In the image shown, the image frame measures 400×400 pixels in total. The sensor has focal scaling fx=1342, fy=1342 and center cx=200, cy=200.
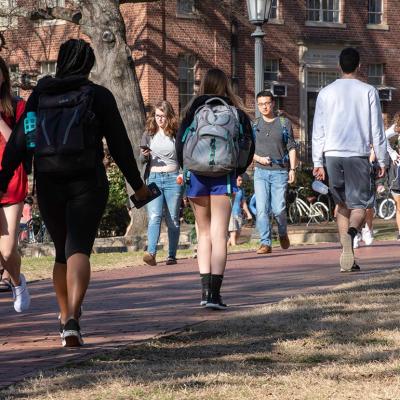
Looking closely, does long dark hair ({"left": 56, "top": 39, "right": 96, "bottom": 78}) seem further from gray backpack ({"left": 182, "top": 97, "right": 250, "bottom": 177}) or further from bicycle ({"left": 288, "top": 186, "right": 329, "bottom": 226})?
bicycle ({"left": 288, "top": 186, "right": 329, "bottom": 226})

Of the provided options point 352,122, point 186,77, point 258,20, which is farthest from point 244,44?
point 352,122

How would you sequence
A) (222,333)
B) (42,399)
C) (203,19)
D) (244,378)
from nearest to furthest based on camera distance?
1. (42,399)
2. (244,378)
3. (222,333)
4. (203,19)

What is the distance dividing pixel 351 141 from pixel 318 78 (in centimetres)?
2823

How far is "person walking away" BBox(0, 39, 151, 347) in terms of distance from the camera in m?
7.50

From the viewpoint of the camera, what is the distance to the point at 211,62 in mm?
36656

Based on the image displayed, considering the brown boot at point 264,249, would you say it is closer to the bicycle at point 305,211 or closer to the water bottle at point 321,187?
the water bottle at point 321,187

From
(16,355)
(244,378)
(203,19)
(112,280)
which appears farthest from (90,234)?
(203,19)

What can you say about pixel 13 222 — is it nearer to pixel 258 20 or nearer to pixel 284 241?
pixel 284 241

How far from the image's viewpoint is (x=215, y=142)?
939 centimetres

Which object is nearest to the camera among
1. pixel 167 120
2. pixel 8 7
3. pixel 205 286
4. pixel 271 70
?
pixel 205 286

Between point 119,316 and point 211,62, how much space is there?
27.6 metres

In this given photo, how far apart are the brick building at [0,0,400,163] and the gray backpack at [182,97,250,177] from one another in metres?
24.8

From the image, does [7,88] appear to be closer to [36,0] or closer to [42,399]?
[42,399]

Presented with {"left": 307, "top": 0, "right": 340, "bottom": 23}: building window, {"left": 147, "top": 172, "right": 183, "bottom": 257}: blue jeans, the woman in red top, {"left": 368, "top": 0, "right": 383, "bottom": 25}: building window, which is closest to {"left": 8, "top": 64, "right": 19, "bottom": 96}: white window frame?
{"left": 307, "top": 0, "right": 340, "bottom": 23}: building window
